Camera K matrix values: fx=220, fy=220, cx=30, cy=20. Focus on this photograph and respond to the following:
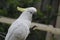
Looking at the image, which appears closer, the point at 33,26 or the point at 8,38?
the point at 8,38

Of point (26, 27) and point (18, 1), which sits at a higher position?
point (18, 1)

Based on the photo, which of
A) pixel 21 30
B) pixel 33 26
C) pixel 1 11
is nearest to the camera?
pixel 21 30

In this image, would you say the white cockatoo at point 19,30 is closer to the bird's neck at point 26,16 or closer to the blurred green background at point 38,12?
the bird's neck at point 26,16

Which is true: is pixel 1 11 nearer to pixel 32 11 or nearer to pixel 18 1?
pixel 18 1

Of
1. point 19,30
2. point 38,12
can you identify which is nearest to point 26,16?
point 19,30

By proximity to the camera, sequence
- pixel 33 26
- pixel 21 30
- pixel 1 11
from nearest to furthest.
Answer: pixel 21 30 → pixel 33 26 → pixel 1 11

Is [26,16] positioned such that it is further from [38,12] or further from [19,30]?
[38,12]

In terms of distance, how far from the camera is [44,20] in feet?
9.45

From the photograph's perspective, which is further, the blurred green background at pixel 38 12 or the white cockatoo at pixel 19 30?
the blurred green background at pixel 38 12

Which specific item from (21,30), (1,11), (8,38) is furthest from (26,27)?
(1,11)

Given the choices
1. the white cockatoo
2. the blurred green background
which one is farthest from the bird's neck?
the blurred green background

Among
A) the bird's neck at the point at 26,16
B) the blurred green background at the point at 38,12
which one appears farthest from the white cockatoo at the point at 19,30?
the blurred green background at the point at 38,12

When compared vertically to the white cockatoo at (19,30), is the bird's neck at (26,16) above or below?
above

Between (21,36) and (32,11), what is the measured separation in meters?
0.22
